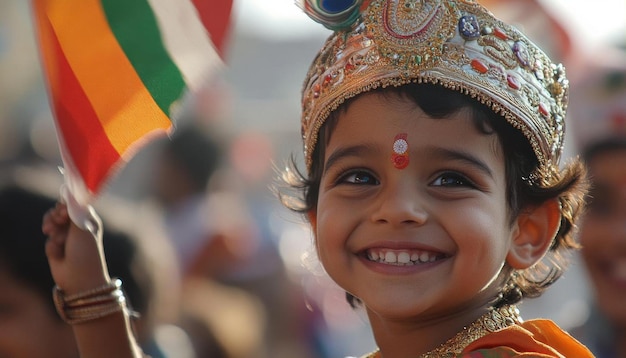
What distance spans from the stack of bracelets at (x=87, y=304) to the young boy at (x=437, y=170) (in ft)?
2.02

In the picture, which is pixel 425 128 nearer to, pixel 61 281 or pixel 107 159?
pixel 107 159

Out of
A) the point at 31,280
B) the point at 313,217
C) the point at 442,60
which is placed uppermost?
the point at 442,60

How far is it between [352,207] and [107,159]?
2.20 feet

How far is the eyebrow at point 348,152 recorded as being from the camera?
3062mm

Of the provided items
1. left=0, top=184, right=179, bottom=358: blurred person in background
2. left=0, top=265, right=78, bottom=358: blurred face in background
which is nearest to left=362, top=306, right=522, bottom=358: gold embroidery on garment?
left=0, top=184, right=179, bottom=358: blurred person in background

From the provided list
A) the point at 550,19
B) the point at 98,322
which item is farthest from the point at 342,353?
the point at 98,322

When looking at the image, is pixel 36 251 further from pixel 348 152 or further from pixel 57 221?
pixel 348 152

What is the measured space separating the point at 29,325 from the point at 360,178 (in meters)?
1.55

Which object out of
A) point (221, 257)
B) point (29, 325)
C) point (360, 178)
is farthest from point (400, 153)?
point (221, 257)

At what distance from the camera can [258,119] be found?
485 inches

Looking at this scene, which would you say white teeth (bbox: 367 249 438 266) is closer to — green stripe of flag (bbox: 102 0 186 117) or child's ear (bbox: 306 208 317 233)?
child's ear (bbox: 306 208 317 233)

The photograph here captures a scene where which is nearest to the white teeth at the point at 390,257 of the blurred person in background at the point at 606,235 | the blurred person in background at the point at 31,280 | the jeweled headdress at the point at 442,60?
the jeweled headdress at the point at 442,60

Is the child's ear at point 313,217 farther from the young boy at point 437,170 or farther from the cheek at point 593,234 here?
the cheek at point 593,234

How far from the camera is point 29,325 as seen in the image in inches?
160
